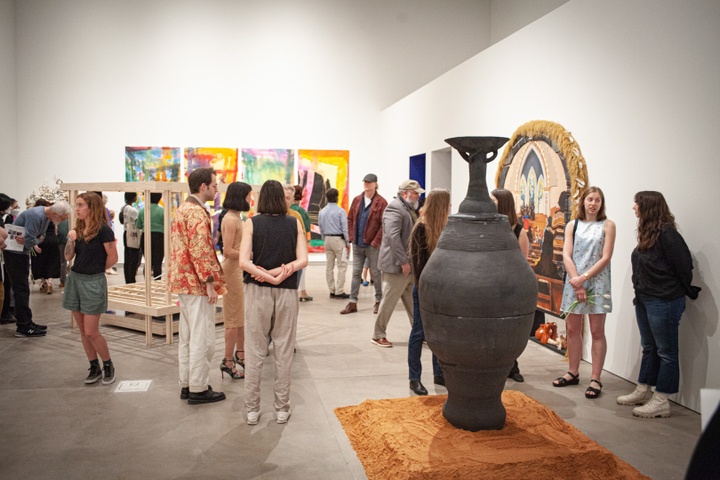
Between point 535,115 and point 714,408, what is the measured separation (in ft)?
21.1

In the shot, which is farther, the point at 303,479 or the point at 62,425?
the point at 62,425

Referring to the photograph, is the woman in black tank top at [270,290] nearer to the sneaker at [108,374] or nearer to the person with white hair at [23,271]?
the sneaker at [108,374]

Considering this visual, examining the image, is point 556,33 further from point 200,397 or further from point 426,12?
point 426,12

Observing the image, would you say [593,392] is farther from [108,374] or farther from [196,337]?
[108,374]

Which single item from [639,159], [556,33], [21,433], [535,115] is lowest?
[21,433]

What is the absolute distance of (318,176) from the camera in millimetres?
14117

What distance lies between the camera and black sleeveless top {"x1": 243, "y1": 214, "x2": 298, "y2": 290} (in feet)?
13.5

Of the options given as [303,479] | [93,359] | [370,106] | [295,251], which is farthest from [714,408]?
[370,106]

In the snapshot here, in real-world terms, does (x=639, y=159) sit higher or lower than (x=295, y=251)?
higher

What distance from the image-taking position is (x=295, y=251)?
4.24m

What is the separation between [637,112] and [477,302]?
2.74 m

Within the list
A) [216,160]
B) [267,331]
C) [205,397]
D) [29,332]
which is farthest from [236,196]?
[216,160]

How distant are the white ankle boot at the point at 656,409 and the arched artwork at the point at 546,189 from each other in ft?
6.61

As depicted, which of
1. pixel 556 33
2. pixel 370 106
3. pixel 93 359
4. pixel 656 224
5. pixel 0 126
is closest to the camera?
pixel 656 224
